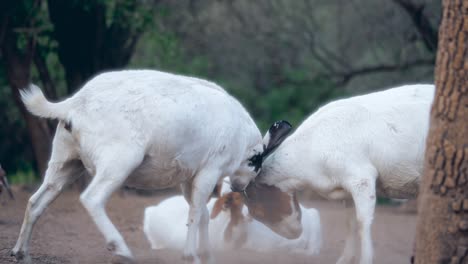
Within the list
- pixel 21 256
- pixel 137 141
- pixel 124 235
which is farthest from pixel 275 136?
pixel 124 235

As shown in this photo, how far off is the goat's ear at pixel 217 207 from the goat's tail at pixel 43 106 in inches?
111

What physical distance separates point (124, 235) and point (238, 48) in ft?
35.8

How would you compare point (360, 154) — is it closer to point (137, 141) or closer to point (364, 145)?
point (364, 145)

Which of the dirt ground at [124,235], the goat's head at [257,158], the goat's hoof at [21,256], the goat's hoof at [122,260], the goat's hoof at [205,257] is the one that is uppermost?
the goat's head at [257,158]

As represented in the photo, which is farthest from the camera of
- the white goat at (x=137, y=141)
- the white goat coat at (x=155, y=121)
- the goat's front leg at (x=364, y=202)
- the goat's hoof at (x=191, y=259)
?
the goat's front leg at (x=364, y=202)

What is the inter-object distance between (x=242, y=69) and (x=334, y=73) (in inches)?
160

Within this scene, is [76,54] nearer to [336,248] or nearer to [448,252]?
[336,248]

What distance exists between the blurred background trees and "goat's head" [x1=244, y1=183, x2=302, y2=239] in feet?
17.7

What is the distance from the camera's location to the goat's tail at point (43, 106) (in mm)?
6508

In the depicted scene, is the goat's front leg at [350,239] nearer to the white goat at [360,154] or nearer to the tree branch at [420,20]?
the white goat at [360,154]

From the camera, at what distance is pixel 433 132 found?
5109 millimetres

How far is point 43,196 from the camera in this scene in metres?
6.77

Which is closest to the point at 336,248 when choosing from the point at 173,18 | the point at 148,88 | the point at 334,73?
the point at 148,88

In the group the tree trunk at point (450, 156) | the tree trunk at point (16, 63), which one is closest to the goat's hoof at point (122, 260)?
the tree trunk at point (450, 156)
